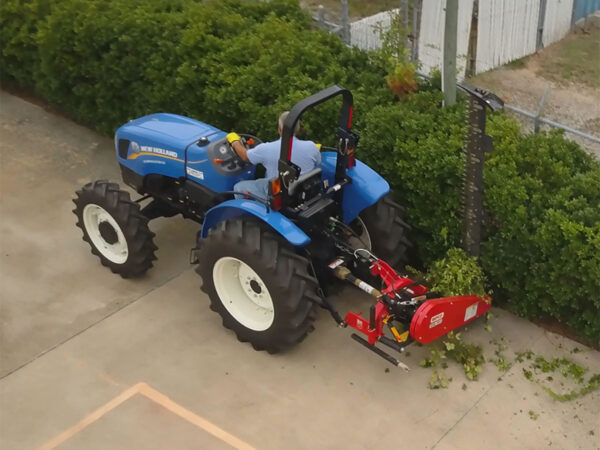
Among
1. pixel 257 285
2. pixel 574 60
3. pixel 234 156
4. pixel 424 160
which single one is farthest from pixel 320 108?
pixel 574 60

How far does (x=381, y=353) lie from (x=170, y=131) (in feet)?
8.97

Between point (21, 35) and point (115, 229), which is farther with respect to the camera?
point (21, 35)

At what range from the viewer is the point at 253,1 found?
8.85 m

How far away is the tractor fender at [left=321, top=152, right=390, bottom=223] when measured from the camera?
605 centimetres

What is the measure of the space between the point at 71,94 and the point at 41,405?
476 cm

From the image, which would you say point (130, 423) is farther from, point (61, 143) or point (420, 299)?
point (61, 143)

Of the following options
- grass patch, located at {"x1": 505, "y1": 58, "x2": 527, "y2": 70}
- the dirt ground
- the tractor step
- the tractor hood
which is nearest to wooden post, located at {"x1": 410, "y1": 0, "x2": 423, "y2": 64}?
the dirt ground

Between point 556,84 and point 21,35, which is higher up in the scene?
point 21,35

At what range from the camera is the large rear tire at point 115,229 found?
6.59m

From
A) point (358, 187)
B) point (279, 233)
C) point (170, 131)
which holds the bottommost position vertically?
point (279, 233)

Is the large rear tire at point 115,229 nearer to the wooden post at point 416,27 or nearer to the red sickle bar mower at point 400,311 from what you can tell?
the red sickle bar mower at point 400,311

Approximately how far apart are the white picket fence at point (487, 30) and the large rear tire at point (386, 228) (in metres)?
3.16

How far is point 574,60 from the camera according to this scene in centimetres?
1202

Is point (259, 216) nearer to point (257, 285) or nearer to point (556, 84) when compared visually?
point (257, 285)
